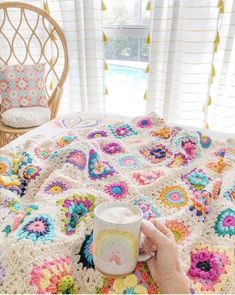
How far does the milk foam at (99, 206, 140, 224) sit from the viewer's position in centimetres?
58

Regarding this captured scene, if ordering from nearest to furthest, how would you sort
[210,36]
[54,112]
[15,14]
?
[210,36]
[54,112]
[15,14]

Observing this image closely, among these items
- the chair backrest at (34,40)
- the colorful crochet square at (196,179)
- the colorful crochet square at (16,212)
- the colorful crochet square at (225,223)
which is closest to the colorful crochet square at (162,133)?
the colorful crochet square at (196,179)

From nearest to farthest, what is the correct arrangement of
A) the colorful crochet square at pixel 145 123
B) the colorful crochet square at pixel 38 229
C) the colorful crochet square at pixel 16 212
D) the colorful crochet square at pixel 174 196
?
the colorful crochet square at pixel 38 229 < the colorful crochet square at pixel 16 212 < the colorful crochet square at pixel 174 196 < the colorful crochet square at pixel 145 123

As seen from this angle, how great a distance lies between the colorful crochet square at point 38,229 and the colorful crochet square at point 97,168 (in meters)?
0.29

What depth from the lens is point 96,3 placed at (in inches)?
93.9

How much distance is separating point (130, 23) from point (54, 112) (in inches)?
38.3

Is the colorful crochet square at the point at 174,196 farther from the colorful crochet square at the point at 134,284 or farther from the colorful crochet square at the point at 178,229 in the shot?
the colorful crochet square at the point at 134,284

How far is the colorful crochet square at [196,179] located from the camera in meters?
0.98

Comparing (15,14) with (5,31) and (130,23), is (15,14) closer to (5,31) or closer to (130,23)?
(5,31)

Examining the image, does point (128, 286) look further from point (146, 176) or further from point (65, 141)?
point (65, 141)

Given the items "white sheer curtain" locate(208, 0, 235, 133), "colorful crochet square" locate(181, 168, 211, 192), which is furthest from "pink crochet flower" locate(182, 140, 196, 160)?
"white sheer curtain" locate(208, 0, 235, 133)

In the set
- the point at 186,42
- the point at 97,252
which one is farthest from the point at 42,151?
the point at 186,42

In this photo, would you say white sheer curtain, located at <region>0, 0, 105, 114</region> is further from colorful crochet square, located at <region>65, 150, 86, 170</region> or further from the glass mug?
the glass mug

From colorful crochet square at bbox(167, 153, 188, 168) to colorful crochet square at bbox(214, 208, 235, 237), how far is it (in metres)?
0.29
